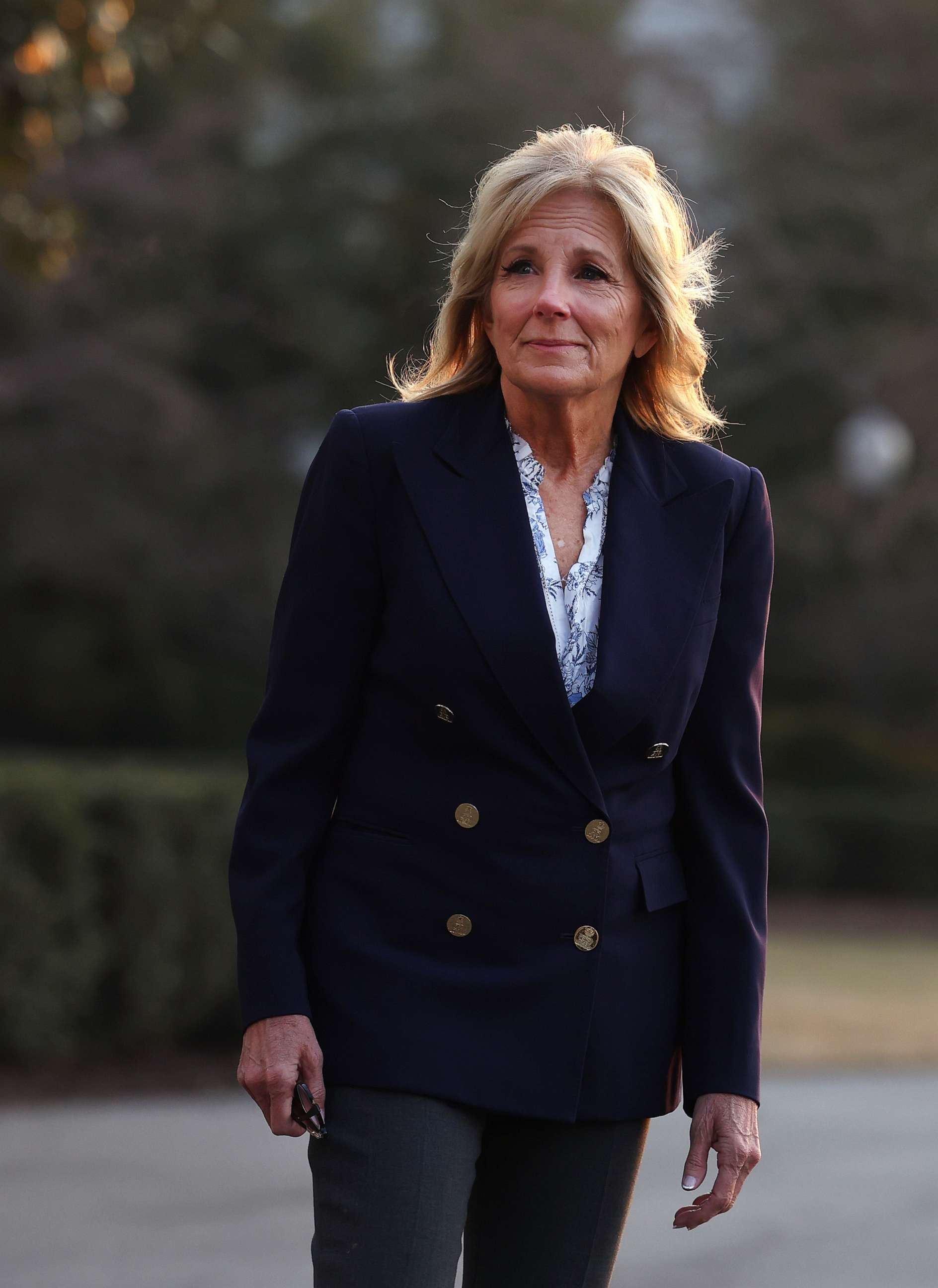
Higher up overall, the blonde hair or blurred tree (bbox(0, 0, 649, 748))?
blurred tree (bbox(0, 0, 649, 748))

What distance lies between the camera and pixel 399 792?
2.36 meters

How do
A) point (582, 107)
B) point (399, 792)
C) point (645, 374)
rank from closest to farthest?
point (399, 792) → point (645, 374) → point (582, 107)

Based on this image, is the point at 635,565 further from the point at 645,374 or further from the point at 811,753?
the point at 811,753

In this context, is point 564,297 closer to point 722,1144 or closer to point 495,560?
point 495,560

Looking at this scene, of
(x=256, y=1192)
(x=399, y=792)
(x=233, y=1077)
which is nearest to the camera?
(x=399, y=792)

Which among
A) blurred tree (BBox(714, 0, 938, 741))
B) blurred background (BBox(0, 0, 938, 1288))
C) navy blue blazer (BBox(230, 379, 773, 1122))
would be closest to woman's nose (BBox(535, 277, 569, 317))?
navy blue blazer (BBox(230, 379, 773, 1122))

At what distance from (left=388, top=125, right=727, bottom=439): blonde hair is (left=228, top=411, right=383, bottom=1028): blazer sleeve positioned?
0.34m

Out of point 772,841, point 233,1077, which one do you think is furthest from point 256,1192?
point 772,841

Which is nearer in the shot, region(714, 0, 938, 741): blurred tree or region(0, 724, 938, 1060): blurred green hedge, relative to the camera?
region(0, 724, 938, 1060): blurred green hedge

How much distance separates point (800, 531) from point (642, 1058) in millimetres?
18004

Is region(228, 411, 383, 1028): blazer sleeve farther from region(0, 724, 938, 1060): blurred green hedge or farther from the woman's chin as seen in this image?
region(0, 724, 938, 1060): blurred green hedge

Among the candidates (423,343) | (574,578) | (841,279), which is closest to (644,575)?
(574,578)

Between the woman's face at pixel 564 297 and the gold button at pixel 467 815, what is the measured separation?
589 mm

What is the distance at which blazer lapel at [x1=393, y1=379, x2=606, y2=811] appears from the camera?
2316 mm
